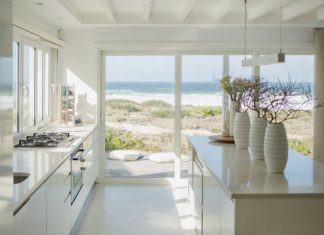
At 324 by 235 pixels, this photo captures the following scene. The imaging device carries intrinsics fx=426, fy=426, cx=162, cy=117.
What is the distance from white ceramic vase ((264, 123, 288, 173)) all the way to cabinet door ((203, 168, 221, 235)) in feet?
1.34

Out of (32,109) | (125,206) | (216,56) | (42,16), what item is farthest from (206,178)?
(216,56)

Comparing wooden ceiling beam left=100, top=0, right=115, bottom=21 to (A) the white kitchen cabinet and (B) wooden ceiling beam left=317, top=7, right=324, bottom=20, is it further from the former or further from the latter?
(B) wooden ceiling beam left=317, top=7, right=324, bottom=20

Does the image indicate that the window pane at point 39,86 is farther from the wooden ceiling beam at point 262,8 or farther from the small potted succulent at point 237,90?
the wooden ceiling beam at point 262,8

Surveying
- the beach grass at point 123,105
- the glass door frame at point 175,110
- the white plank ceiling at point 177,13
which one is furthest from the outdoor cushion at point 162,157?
the white plank ceiling at point 177,13

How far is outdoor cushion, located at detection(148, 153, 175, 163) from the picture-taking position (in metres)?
6.71

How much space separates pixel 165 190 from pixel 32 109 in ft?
7.42

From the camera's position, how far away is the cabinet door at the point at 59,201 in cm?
309

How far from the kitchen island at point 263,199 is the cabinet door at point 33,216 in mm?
1153

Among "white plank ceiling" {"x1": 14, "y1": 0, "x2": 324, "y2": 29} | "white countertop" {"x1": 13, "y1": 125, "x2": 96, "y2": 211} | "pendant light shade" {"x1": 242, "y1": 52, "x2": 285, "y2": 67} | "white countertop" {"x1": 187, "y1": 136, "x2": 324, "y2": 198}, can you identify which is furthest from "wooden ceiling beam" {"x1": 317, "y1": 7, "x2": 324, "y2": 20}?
"white countertop" {"x1": 13, "y1": 125, "x2": 96, "y2": 211}

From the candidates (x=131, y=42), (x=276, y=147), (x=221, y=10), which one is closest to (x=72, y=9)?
(x=131, y=42)

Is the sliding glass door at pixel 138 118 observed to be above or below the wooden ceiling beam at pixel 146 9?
below

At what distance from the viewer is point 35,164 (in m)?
3.20

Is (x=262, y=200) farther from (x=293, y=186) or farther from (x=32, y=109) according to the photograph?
(x=32, y=109)

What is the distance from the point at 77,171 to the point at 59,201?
99 centimetres
